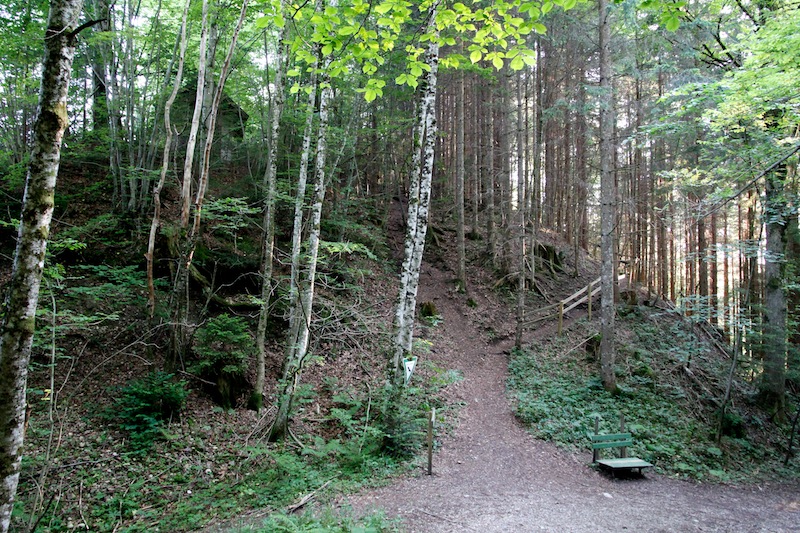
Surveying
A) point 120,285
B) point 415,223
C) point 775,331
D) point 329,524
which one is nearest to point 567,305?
point 775,331

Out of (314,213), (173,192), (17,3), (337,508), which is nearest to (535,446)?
(337,508)

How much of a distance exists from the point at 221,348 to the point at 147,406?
1788 millimetres

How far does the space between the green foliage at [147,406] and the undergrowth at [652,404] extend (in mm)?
7370

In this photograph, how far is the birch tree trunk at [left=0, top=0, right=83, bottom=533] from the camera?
10.4 feet

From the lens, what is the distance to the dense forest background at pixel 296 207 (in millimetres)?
6602

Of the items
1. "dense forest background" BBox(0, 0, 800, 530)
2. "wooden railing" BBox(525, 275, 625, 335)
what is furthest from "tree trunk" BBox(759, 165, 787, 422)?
"wooden railing" BBox(525, 275, 625, 335)

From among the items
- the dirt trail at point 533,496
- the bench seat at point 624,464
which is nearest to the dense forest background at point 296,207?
the dirt trail at point 533,496

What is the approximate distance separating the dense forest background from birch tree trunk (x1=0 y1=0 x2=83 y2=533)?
64 mm

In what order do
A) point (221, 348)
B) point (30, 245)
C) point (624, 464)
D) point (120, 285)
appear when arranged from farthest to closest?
point (221, 348), point (120, 285), point (624, 464), point (30, 245)

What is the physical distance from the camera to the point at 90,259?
1016 centimetres

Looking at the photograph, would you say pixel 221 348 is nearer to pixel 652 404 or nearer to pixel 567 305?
pixel 652 404

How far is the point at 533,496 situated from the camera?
635 cm

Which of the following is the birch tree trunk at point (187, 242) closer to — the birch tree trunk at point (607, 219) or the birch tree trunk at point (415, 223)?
the birch tree trunk at point (415, 223)

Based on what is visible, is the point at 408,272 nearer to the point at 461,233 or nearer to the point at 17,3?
the point at 461,233
